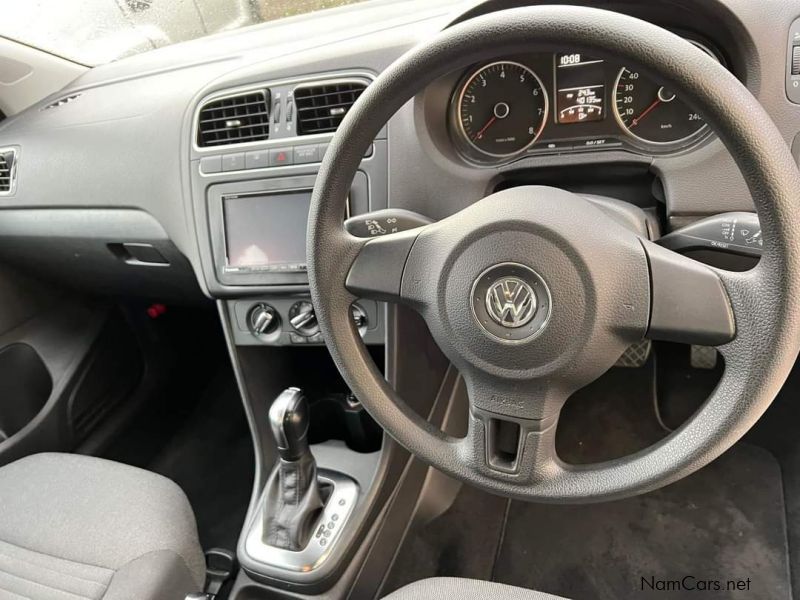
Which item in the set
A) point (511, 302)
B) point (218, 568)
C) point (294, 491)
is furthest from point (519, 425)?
point (218, 568)

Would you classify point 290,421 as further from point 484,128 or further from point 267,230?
point 484,128

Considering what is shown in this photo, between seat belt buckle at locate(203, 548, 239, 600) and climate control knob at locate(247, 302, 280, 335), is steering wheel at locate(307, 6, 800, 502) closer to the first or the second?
climate control knob at locate(247, 302, 280, 335)

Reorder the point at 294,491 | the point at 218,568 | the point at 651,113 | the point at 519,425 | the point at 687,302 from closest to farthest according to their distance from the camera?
1. the point at 687,302
2. the point at 519,425
3. the point at 651,113
4. the point at 294,491
5. the point at 218,568

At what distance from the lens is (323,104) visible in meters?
1.15

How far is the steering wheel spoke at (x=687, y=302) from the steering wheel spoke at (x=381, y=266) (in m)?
0.29

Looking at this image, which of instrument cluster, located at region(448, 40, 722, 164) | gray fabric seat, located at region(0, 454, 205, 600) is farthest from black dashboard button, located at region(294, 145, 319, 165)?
gray fabric seat, located at region(0, 454, 205, 600)

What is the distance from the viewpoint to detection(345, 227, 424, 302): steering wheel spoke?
85cm

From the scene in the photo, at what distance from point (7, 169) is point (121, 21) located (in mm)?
488

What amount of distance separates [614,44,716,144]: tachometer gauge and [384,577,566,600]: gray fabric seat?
0.64 meters

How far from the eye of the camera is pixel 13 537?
1.10 metres

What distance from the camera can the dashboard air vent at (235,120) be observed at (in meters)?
1.21

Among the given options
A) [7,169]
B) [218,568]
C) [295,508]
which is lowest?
[218,568]

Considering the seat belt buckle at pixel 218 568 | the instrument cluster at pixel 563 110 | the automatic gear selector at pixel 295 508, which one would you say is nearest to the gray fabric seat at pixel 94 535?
the automatic gear selector at pixel 295 508

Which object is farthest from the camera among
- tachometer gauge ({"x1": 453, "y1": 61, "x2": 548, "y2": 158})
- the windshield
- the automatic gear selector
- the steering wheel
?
the windshield
